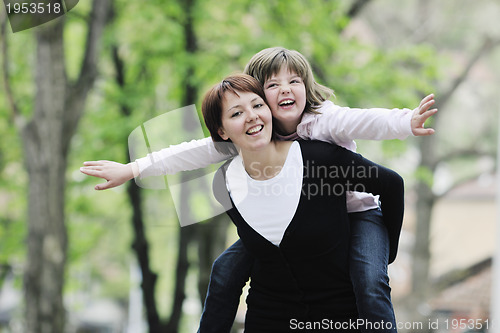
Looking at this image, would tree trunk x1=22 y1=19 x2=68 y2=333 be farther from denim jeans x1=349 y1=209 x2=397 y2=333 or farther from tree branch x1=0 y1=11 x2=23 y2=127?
denim jeans x1=349 y1=209 x2=397 y2=333

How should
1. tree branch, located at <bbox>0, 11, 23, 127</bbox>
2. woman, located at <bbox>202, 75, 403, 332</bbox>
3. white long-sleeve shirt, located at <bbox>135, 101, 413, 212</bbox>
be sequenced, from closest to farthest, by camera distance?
1. white long-sleeve shirt, located at <bbox>135, 101, 413, 212</bbox>
2. woman, located at <bbox>202, 75, 403, 332</bbox>
3. tree branch, located at <bbox>0, 11, 23, 127</bbox>

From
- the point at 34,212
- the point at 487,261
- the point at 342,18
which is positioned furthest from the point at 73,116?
the point at 487,261

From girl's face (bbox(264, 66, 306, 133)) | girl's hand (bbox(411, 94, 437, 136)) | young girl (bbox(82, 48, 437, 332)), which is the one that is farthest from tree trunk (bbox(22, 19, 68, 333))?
girl's hand (bbox(411, 94, 437, 136))

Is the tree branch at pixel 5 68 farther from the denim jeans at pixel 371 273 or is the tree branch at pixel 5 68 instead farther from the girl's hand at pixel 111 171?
the denim jeans at pixel 371 273

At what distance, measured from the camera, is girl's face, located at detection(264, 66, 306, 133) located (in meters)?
2.64

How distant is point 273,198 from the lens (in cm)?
263

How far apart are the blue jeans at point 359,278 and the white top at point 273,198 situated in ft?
0.83

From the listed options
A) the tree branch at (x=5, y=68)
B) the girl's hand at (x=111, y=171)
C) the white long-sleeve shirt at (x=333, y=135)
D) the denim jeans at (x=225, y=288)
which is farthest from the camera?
the tree branch at (x=5, y=68)

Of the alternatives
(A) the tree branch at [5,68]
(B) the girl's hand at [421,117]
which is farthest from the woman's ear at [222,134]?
(A) the tree branch at [5,68]

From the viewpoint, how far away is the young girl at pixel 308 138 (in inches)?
97.7

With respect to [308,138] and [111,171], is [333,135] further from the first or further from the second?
[111,171]

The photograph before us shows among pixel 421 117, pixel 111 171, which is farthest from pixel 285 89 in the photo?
pixel 111 171

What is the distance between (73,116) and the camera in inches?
311

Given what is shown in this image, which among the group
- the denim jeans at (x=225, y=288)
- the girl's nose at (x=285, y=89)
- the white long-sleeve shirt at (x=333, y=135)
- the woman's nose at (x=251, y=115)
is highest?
the girl's nose at (x=285, y=89)
